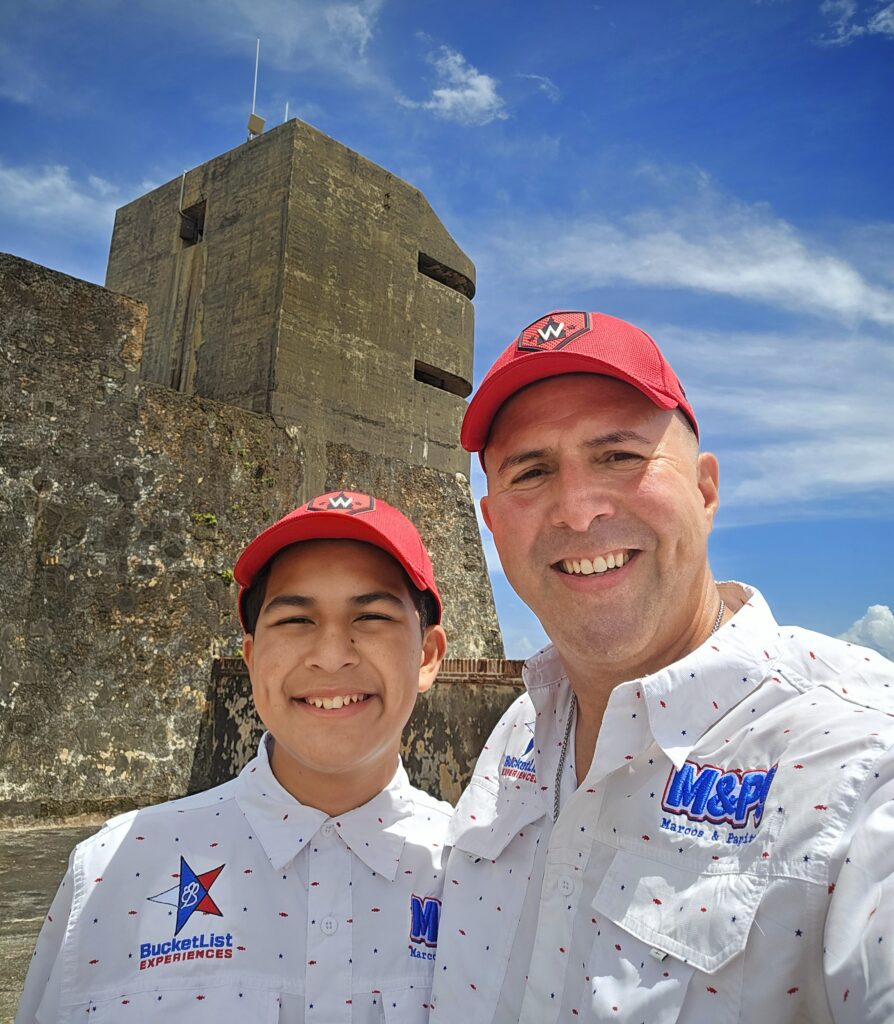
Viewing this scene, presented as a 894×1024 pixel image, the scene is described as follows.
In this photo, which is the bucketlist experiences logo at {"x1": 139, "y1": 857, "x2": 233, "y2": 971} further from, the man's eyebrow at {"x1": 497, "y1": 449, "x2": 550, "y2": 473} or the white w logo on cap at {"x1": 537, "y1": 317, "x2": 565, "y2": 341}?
the white w logo on cap at {"x1": 537, "y1": 317, "x2": 565, "y2": 341}

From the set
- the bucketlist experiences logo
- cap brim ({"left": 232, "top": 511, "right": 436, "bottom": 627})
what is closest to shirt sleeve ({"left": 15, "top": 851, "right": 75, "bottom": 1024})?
the bucketlist experiences logo

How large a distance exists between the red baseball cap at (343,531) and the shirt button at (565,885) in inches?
28.3

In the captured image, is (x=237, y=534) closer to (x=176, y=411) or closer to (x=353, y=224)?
(x=176, y=411)

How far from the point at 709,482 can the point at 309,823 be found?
3.34 feet

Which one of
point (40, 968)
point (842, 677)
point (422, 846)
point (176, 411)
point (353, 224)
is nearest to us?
point (842, 677)

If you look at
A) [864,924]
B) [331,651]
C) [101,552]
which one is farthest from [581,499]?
[101,552]

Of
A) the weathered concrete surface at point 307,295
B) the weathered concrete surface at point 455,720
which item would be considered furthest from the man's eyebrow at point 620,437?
the weathered concrete surface at point 307,295

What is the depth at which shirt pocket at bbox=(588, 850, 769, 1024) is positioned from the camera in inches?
39.9

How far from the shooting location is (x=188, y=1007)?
4.65 ft

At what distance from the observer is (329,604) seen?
172 centimetres

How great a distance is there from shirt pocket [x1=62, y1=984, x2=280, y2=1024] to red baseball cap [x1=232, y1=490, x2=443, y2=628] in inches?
31.8

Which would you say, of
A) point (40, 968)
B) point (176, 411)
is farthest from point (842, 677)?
point (176, 411)

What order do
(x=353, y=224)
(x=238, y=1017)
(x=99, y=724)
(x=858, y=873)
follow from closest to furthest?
(x=858, y=873), (x=238, y=1017), (x=99, y=724), (x=353, y=224)

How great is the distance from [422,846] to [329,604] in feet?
1.70
